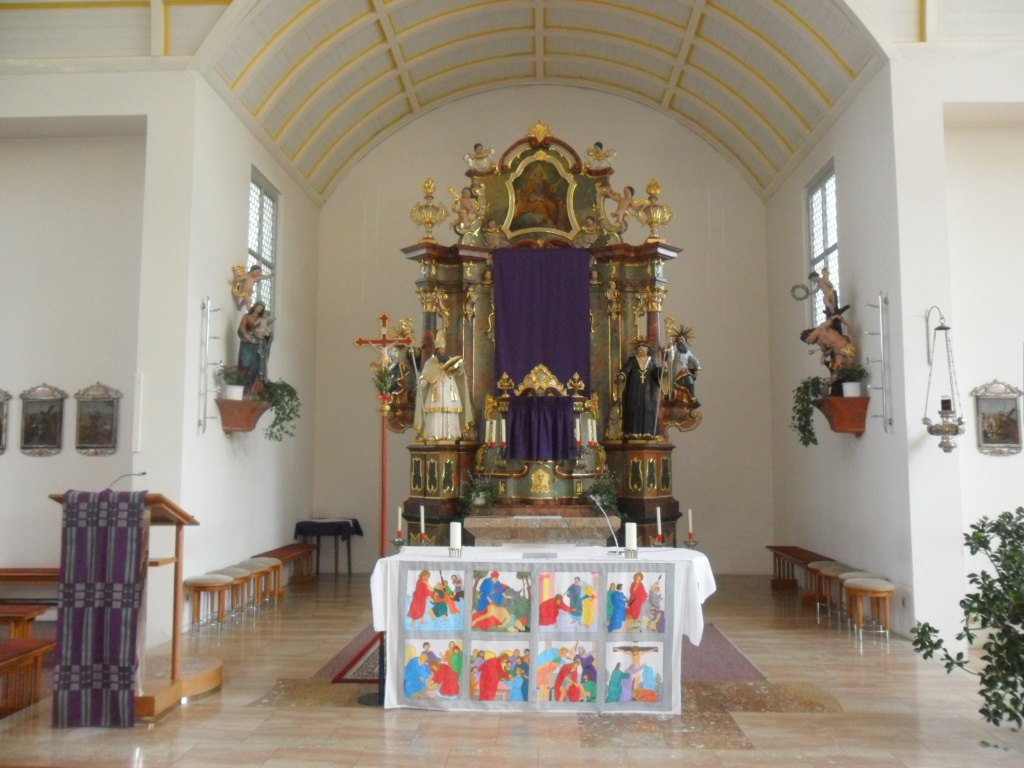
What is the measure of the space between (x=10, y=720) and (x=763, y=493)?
1118 cm

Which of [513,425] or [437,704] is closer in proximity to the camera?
[437,704]

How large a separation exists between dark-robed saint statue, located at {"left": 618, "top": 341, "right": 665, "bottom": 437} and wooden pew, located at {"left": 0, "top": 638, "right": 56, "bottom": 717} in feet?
24.5

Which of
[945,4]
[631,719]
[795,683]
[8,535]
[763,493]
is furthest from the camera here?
[763,493]

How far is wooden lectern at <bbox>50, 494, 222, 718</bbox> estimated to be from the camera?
20.1ft

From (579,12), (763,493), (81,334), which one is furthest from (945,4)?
(81,334)

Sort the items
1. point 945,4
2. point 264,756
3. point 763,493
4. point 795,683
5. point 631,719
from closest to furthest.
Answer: point 264,756 → point 631,719 → point 795,683 → point 945,4 → point 763,493

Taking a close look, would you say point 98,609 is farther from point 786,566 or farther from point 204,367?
point 786,566

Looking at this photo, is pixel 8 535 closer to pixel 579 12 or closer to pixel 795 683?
pixel 795 683

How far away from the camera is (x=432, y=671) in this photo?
21.4 feet

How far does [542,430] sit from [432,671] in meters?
5.72

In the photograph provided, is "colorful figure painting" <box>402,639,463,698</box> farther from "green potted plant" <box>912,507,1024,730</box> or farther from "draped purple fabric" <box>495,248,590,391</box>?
"draped purple fabric" <box>495,248,590,391</box>

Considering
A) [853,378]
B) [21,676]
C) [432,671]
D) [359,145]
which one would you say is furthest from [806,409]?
[21,676]

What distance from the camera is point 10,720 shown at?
6.37m

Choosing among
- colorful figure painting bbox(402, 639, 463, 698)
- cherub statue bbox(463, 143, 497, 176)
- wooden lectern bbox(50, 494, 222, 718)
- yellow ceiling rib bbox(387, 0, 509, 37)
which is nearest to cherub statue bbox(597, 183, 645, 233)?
cherub statue bbox(463, 143, 497, 176)
